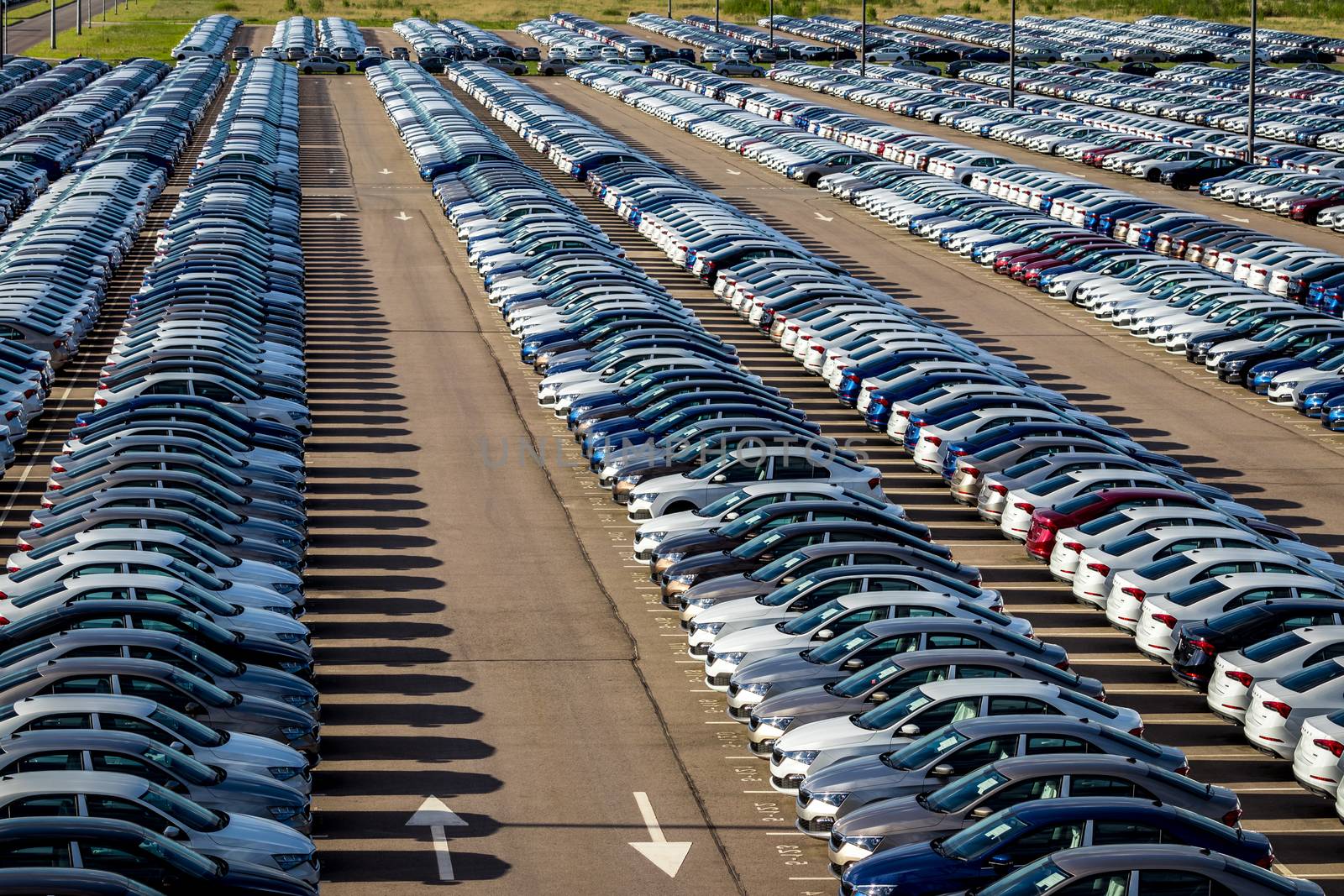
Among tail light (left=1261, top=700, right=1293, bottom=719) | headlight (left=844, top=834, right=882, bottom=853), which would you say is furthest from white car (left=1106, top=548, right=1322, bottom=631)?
headlight (left=844, top=834, right=882, bottom=853)

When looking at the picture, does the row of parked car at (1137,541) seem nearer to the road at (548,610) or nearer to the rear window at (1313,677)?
the rear window at (1313,677)

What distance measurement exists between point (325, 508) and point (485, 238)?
2175cm

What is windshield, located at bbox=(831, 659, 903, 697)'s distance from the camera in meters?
20.0

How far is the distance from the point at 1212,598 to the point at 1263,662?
1.89 meters

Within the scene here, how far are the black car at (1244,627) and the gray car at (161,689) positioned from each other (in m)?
10.5

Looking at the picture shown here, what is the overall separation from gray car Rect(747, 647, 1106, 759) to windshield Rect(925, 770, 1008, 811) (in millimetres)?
2640

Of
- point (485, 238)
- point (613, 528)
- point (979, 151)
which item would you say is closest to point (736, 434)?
point (613, 528)

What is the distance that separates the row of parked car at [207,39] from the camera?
120438mm

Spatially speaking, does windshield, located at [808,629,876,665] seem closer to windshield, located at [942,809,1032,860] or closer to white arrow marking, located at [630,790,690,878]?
white arrow marking, located at [630,790,690,878]

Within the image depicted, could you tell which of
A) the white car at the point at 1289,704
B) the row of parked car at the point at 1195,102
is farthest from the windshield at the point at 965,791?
the row of parked car at the point at 1195,102

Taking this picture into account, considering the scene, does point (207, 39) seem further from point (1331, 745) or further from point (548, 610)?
point (1331, 745)

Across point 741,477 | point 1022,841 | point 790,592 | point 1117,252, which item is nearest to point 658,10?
point 1117,252

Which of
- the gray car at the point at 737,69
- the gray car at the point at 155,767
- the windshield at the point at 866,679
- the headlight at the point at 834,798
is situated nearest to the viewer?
the gray car at the point at 155,767

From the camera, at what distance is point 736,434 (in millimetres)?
29062
